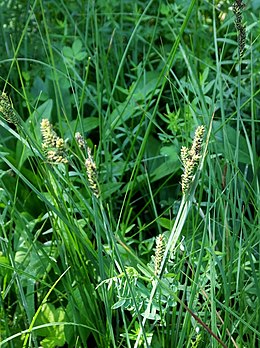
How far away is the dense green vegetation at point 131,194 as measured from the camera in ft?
3.68

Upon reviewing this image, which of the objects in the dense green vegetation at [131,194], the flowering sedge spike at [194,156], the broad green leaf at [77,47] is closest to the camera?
the flowering sedge spike at [194,156]

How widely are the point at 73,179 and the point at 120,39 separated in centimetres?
65

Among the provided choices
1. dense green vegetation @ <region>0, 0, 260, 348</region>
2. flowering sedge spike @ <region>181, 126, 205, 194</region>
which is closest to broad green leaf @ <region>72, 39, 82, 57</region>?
dense green vegetation @ <region>0, 0, 260, 348</region>

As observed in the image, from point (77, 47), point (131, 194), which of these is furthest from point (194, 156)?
point (77, 47)

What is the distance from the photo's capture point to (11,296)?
1578 mm

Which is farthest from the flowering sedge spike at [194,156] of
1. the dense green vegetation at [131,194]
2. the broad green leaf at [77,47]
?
the broad green leaf at [77,47]

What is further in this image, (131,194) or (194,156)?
(131,194)

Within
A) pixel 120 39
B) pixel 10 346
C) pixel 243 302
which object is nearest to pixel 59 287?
pixel 10 346

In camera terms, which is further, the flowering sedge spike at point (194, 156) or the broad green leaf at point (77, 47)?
the broad green leaf at point (77, 47)

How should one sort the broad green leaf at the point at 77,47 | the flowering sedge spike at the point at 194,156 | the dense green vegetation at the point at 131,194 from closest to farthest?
the flowering sedge spike at the point at 194,156 < the dense green vegetation at the point at 131,194 < the broad green leaf at the point at 77,47

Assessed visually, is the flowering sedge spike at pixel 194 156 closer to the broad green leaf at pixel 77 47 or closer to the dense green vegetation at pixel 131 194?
the dense green vegetation at pixel 131 194

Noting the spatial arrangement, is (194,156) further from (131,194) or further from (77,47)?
(77,47)

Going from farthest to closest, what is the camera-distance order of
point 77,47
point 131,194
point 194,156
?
point 77,47, point 131,194, point 194,156

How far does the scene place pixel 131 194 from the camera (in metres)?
1.57
